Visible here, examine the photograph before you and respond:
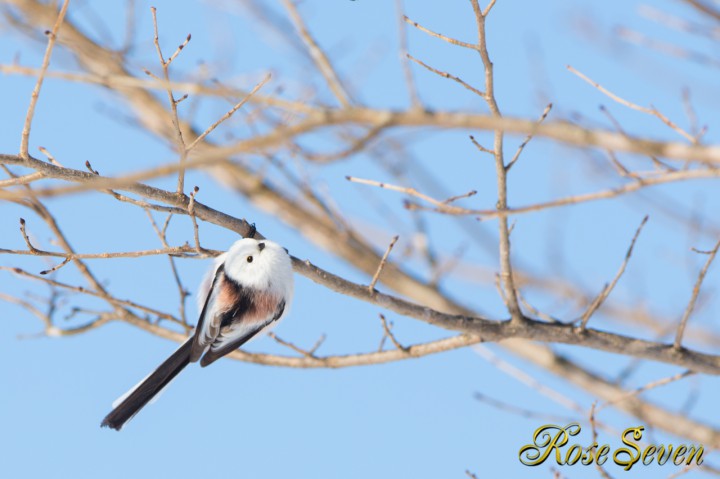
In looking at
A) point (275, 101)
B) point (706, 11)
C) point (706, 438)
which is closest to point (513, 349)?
point (706, 438)

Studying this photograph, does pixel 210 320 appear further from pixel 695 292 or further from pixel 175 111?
pixel 695 292

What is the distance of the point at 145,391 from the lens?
169 inches

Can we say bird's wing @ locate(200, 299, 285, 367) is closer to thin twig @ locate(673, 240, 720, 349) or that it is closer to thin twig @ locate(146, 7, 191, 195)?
thin twig @ locate(146, 7, 191, 195)

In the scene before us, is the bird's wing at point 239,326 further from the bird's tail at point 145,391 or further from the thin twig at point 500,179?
the thin twig at point 500,179

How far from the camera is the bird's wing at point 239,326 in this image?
172 inches

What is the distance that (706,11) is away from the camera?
9.25ft

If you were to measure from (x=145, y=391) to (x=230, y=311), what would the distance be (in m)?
0.68

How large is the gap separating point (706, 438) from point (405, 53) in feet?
12.6

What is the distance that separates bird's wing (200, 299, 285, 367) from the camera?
4379mm

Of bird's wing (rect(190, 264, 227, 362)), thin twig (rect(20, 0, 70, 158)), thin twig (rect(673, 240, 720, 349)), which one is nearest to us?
thin twig (rect(20, 0, 70, 158))

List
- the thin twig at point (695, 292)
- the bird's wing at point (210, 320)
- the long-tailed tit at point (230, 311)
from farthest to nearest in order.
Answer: the bird's wing at point (210, 320), the long-tailed tit at point (230, 311), the thin twig at point (695, 292)

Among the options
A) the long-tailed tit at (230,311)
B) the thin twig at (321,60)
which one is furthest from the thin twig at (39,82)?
the thin twig at (321,60)

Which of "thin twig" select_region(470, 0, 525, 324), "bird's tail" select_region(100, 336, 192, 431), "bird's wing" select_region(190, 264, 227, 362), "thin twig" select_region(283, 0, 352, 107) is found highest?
"thin twig" select_region(283, 0, 352, 107)

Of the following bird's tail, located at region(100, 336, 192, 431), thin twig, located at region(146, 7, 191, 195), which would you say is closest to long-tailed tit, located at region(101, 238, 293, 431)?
bird's tail, located at region(100, 336, 192, 431)
